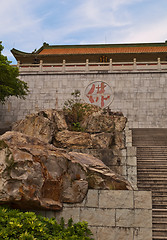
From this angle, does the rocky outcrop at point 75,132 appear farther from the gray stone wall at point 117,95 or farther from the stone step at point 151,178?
the gray stone wall at point 117,95

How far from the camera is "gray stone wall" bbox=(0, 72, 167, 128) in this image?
2141 cm

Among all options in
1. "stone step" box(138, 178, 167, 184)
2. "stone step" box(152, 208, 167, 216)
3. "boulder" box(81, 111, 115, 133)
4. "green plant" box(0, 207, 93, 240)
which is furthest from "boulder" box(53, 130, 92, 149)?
"green plant" box(0, 207, 93, 240)

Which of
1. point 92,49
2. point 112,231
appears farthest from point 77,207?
point 92,49

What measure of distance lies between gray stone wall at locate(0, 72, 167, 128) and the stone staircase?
663 centimetres

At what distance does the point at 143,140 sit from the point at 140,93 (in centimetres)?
816

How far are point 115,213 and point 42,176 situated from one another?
5.89ft

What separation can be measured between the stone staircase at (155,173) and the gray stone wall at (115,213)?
0.68 m

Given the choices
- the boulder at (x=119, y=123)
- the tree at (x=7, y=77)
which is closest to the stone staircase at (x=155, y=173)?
the boulder at (x=119, y=123)

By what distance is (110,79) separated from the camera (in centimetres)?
2248

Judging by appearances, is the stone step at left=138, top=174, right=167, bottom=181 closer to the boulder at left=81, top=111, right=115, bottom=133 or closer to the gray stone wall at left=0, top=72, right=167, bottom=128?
the boulder at left=81, top=111, right=115, bottom=133

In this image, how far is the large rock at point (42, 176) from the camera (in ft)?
22.7

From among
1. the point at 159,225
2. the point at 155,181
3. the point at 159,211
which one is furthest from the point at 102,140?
the point at 159,225

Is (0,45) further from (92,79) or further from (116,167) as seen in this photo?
(116,167)

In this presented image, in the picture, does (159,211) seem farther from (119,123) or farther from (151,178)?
(119,123)
